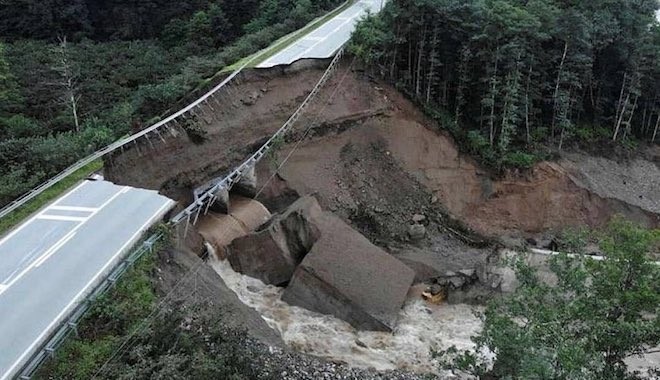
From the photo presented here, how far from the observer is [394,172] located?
28.3 m

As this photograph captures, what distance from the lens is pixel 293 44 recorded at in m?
32.4

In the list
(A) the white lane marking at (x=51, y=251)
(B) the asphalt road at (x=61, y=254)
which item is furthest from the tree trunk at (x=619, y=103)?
(A) the white lane marking at (x=51, y=251)

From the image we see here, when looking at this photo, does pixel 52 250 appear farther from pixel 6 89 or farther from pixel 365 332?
pixel 6 89

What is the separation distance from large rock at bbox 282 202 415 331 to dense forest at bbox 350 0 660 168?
9994 millimetres

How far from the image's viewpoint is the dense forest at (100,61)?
2292cm

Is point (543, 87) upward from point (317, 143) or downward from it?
upward

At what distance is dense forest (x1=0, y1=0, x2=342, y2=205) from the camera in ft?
75.2

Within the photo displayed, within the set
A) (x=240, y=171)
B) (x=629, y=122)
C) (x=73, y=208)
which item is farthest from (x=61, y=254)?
(x=629, y=122)

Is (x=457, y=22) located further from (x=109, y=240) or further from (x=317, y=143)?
(x=109, y=240)

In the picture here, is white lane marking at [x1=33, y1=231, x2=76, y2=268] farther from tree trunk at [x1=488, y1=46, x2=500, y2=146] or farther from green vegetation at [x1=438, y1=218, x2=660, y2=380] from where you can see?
tree trunk at [x1=488, y1=46, x2=500, y2=146]

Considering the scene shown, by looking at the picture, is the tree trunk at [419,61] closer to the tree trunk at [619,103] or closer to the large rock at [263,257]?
the tree trunk at [619,103]

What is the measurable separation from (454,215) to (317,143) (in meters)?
6.97

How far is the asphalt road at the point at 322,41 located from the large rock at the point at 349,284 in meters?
10.8

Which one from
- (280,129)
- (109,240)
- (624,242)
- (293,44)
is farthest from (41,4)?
(624,242)
